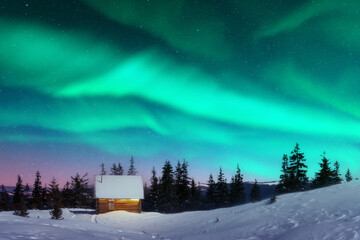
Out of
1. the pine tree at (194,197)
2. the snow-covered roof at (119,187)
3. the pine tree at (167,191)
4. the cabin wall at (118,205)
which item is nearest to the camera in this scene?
the cabin wall at (118,205)

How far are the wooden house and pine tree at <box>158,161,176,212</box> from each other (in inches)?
495

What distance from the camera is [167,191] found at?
5525 cm

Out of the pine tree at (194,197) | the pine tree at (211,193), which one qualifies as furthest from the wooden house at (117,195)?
the pine tree at (211,193)

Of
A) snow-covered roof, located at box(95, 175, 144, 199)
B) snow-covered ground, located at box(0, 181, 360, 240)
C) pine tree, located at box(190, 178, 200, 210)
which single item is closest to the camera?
snow-covered ground, located at box(0, 181, 360, 240)

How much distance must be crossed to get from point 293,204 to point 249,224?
278 cm

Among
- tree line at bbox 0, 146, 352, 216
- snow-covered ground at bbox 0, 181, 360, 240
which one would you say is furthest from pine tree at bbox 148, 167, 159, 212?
snow-covered ground at bbox 0, 181, 360, 240

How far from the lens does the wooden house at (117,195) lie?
1585 inches

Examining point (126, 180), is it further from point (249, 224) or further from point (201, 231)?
point (249, 224)

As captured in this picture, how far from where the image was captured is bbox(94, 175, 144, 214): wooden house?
132 feet

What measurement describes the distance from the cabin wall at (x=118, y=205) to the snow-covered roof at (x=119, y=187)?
65cm

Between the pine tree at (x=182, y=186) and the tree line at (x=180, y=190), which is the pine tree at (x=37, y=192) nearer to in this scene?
the tree line at (x=180, y=190)

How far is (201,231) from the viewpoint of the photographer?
15586mm

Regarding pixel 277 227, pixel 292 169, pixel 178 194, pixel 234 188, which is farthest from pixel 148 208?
pixel 277 227

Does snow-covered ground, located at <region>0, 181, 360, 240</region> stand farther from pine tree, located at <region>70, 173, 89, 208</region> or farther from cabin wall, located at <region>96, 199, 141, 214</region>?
pine tree, located at <region>70, 173, 89, 208</region>
